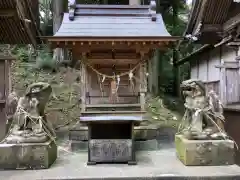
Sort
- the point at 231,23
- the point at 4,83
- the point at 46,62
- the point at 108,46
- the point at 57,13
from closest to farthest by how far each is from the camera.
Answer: the point at 4,83, the point at 108,46, the point at 231,23, the point at 57,13, the point at 46,62

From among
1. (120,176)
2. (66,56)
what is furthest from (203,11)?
(66,56)

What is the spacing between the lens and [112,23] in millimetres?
7238

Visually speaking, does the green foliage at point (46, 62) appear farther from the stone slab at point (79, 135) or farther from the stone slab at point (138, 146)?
the stone slab at point (138, 146)

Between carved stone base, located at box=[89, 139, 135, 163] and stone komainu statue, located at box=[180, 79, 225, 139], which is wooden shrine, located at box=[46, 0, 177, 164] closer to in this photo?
carved stone base, located at box=[89, 139, 135, 163]

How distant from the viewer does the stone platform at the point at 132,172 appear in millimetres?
4566

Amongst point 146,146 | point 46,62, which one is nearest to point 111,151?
point 146,146

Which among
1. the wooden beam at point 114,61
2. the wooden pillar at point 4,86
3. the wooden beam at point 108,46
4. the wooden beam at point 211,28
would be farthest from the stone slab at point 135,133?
the wooden beam at point 211,28

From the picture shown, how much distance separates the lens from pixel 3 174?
15.7 feet

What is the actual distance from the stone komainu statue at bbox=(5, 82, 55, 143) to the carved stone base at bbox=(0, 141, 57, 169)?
0.42 ft

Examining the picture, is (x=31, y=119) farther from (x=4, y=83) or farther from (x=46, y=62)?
(x=46, y=62)

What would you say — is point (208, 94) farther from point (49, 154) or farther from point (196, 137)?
point (49, 154)

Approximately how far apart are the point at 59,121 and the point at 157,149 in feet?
16.0

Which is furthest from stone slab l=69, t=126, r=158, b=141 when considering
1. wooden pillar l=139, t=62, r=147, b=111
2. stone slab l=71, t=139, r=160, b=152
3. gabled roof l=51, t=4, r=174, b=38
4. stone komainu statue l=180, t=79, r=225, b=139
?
gabled roof l=51, t=4, r=174, b=38

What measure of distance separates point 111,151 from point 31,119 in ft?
5.96
